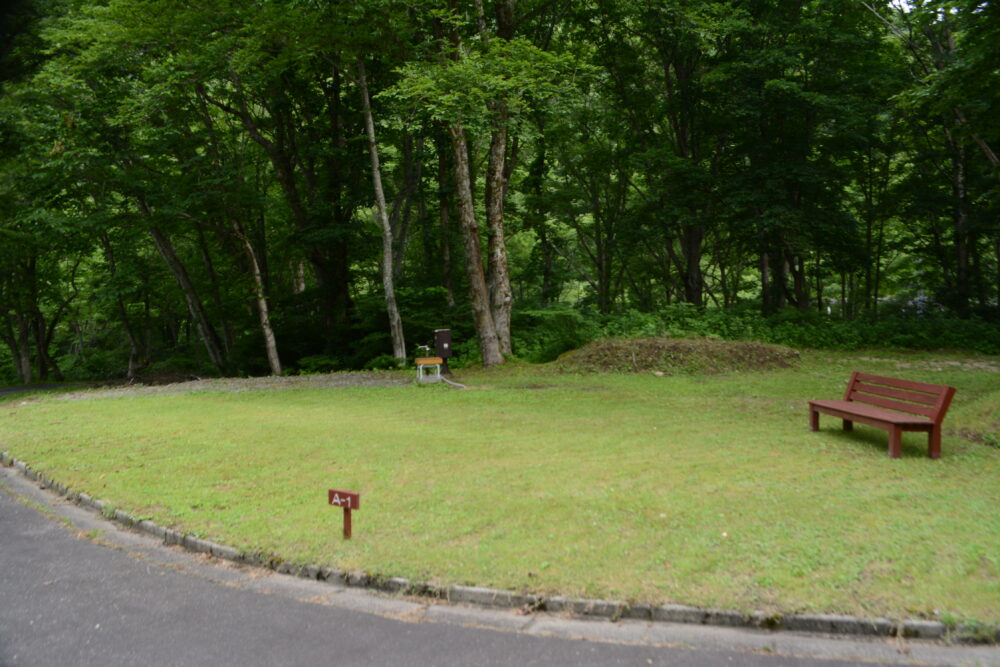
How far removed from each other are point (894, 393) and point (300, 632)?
8189 mm

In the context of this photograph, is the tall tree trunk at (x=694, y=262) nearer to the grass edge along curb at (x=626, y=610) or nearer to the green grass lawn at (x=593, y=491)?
the green grass lawn at (x=593, y=491)

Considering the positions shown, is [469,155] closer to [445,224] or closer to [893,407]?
[445,224]

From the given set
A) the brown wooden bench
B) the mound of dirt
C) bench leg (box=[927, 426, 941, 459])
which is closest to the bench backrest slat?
the brown wooden bench

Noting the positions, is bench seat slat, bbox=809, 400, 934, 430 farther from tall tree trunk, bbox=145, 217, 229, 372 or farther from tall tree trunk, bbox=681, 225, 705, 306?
tall tree trunk, bbox=145, 217, 229, 372

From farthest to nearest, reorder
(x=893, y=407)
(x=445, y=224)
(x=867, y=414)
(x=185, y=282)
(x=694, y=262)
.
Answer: (x=694, y=262)
(x=185, y=282)
(x=445, y=224)
(x=893, y=407)
(x=867, y=414)

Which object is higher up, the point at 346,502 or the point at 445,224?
the point at 445,224

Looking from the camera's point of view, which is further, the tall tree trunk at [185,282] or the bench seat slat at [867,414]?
the tall tree trunk at [185,282]

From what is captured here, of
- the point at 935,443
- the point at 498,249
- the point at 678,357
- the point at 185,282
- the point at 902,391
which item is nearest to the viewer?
the point at 935,443

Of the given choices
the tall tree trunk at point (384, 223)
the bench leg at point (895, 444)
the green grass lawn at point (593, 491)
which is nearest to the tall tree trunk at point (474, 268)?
the tall tree trunk at point (384, 223)

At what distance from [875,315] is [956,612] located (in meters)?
21.2

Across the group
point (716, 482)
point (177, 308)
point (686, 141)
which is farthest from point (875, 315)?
point (177, 308)

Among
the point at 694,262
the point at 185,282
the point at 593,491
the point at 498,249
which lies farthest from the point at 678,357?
the point at 185,282

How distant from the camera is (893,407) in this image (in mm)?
8344

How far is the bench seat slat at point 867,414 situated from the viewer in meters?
7.36
